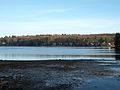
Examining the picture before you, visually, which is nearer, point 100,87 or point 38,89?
point 38,89

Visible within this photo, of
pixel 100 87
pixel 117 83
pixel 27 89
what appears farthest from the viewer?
pixel 117 83

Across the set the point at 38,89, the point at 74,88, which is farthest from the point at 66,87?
the point at 38,89

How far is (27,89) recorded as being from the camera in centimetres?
2638

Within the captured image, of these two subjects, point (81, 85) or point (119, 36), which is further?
point (119, 36)

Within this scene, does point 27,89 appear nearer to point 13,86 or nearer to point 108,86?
point 13,86

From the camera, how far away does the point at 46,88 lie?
1085 inches

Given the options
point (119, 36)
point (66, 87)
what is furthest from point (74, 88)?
point (119, 36)

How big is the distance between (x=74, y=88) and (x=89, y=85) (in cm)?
282

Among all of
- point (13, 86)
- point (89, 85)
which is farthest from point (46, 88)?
point (89, 85)

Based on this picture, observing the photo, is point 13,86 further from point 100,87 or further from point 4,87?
point 100,87

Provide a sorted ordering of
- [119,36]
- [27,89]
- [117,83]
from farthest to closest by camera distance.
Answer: [119,36] < [117,83] < [27,89]

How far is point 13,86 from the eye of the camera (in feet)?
90.5

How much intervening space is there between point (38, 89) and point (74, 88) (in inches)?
130

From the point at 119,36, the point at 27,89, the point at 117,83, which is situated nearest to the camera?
the point at 27,89
